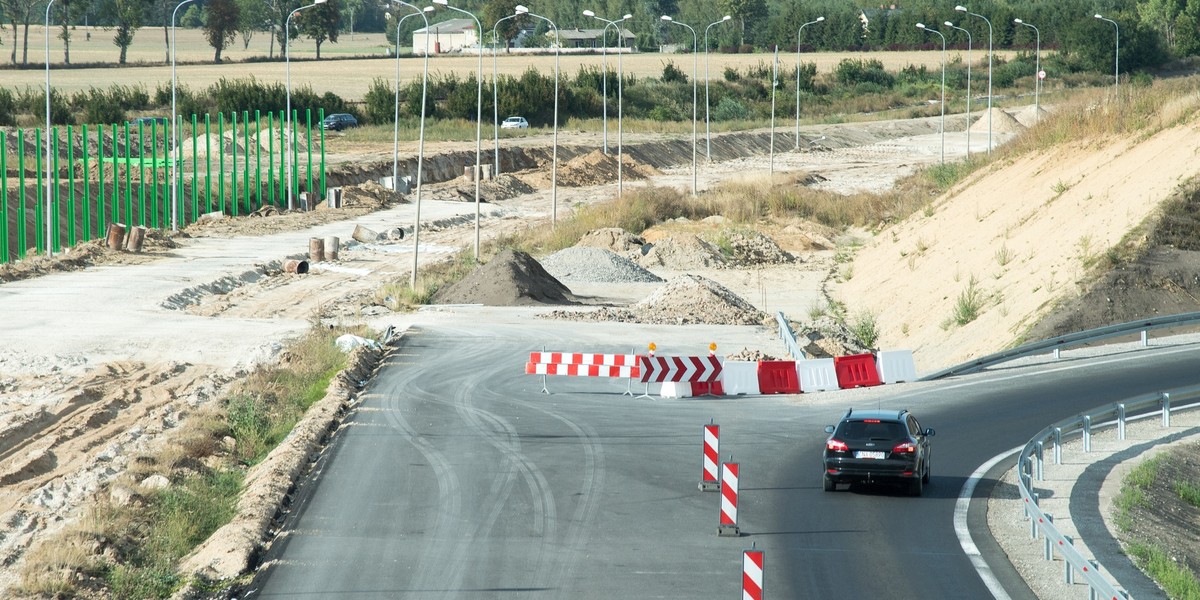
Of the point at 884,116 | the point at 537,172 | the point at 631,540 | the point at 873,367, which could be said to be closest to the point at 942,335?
the point at 873,367

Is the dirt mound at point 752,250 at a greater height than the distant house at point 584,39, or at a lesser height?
lesser

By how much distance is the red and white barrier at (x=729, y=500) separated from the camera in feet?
49.7

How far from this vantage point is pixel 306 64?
482 feet

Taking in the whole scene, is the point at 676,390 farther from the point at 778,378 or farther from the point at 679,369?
the point at 778,378

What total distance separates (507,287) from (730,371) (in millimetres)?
15237

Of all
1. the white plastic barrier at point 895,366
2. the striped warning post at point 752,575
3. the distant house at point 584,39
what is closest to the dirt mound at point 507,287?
the white plastic barrier at point 895,366

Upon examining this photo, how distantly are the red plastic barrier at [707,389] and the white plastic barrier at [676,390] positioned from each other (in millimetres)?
129

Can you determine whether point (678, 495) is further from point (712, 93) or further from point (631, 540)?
point (712, 93)

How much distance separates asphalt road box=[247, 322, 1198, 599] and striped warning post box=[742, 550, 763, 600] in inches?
63.6

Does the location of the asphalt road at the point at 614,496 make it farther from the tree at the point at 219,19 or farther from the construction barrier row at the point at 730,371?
the tree at the point at 219,19

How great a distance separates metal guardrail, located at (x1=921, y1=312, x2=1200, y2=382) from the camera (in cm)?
2830

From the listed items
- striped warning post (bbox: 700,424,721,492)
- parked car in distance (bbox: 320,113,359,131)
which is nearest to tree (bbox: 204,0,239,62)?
parked car in distance (bbox: 320,113,359,131)

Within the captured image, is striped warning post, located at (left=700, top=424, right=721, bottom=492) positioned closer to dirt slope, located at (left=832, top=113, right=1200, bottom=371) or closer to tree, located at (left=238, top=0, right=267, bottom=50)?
dirt slope, located at (left=832, top=113, right=1200, bottom=371)

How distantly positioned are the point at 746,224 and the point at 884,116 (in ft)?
241
